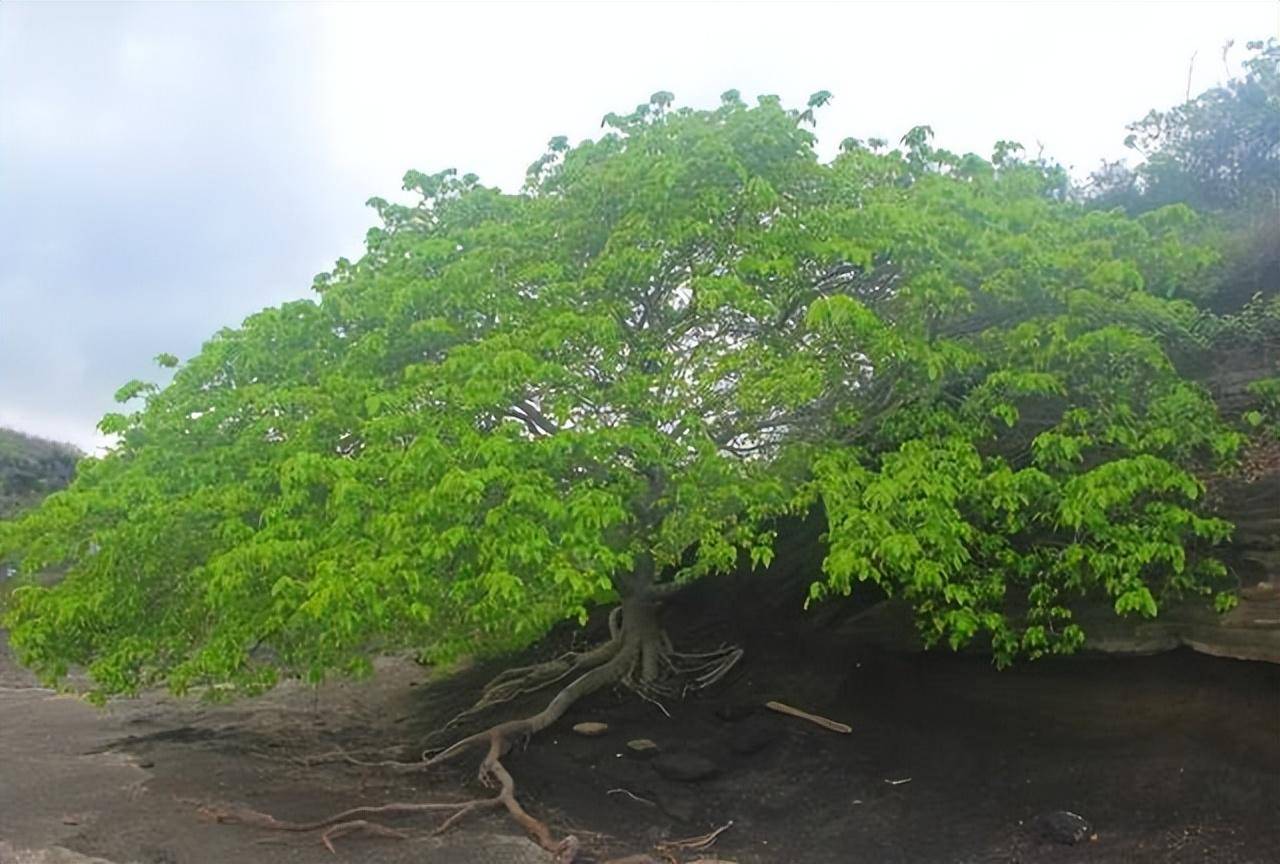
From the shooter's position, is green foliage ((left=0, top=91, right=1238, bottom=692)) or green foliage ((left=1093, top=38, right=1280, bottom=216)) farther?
green foliage ((left=1093, top=38, right=1280, bottom=216))

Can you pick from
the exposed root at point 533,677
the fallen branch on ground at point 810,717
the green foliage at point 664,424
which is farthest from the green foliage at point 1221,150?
the exposed root at point 533,677

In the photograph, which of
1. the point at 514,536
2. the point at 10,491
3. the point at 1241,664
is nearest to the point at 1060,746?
the point at 1241,664

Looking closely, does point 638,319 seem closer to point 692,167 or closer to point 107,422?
point 692,167

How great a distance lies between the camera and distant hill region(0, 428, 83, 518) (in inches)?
1378

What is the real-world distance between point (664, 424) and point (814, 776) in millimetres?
3683

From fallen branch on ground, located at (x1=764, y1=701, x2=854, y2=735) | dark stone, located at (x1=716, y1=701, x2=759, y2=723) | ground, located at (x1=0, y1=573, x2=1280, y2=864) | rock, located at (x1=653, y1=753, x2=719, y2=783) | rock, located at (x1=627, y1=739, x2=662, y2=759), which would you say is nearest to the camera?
ground, located at (x1=0, y1=573, x2=1280, y2=864)

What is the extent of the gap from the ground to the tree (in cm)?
68

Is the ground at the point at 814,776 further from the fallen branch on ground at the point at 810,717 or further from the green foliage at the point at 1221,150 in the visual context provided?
the green foliage at the point at 1221,150

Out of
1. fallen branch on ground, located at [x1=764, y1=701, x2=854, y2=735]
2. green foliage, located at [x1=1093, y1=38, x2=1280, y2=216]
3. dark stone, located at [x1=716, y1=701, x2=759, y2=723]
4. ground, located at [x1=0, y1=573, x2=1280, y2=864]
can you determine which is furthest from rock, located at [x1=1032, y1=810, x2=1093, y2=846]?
green foliage, located at [x1=1093, y1=38, x2=1280, y2=216]

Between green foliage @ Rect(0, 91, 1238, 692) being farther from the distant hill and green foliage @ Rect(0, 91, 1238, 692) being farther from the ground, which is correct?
the distant hill

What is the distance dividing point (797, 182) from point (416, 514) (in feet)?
17.5

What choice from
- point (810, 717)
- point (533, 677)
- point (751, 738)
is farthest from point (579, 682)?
point (810, 717)

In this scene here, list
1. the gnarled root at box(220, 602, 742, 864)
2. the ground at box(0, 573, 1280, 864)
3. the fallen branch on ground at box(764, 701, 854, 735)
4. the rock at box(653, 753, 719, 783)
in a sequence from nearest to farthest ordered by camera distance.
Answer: the ground at box(0, 573, 1280, 864) < the gnarled root at box(220, 602, 742, 864) < the rock at box(653, 753, 719, 783) < the fallen branch on ground at box(764, 701, 854, 735)

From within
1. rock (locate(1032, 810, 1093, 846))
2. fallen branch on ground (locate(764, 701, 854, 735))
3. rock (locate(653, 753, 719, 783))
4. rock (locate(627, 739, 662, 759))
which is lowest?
rock (locate(1032, 810, 1093, 846))
